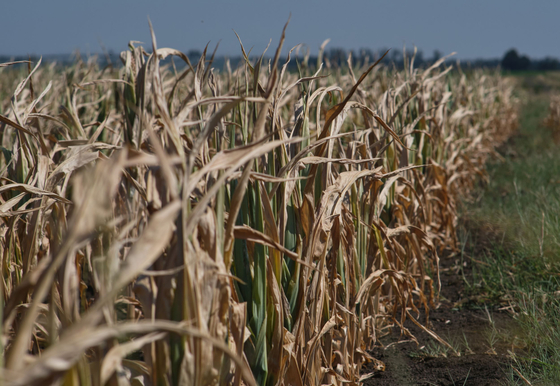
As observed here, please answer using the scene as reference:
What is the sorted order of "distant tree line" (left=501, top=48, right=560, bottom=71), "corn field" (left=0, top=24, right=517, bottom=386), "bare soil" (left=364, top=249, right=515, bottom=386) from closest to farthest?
1. "corn field" (left=0, top=24, right=517, bottom=386)
2. "bare soil" (left=364, top=249, right=515, bottom=386)
3. "distant tree line" (left=501, top=48, right=560, bottom=71)

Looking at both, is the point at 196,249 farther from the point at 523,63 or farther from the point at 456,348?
the point at 523,63

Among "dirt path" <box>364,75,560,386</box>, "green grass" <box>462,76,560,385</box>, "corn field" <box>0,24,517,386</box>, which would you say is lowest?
"dirt path" <box>364,75,560,386</box>

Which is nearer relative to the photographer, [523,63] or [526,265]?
[526,265]

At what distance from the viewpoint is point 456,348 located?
153 cm

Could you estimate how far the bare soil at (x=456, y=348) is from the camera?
136cm

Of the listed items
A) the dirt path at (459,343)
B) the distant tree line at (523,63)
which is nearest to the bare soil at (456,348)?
the dirt path at (459,343)

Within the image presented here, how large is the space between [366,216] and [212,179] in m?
0.73

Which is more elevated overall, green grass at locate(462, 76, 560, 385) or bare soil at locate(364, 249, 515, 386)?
green grass at locate(462, 76, 560, 385)

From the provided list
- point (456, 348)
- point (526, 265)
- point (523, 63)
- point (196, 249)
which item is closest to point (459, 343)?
point (456, 348)

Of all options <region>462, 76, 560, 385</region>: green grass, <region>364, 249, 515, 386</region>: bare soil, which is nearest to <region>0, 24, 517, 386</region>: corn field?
<region>364, 249, 515, 386</region>: bare soil

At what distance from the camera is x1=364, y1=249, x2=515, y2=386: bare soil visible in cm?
136

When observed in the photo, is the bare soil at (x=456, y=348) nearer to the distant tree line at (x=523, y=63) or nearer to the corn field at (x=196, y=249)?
the corn field at (x=196, y=249)

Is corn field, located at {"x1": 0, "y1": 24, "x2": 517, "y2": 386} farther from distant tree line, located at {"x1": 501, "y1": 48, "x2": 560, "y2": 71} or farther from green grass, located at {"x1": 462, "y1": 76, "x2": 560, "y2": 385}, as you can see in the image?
distant tree line, located at {"x1": 501, "y1": 48, "x2": 560, "y2": 71}

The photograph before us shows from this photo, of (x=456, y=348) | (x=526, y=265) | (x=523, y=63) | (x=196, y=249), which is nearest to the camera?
(x=196, y=249)
